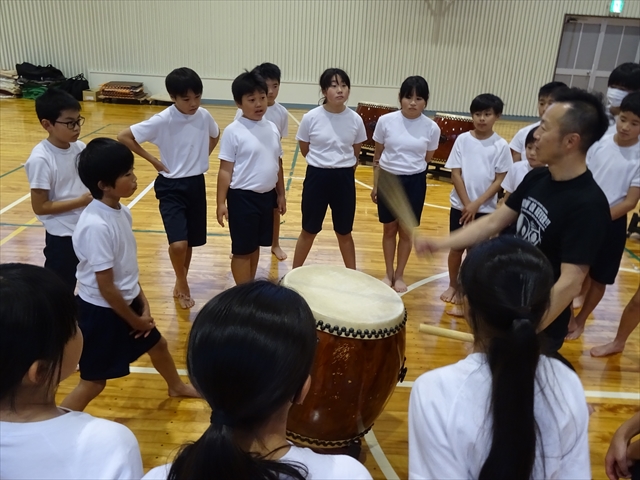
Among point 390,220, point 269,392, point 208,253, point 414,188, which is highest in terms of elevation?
point 269,392

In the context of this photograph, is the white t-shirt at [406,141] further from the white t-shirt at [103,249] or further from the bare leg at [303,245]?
the white t-shirt at [103,249]

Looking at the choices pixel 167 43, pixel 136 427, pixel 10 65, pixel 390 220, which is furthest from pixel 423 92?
pixel 10 65

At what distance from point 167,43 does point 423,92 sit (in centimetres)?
966

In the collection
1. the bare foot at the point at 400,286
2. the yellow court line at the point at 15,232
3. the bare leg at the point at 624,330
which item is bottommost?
the yellow court line at the point at 15,232

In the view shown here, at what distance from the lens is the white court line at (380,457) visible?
7.41 ft

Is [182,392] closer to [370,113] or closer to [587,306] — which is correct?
[587,306]

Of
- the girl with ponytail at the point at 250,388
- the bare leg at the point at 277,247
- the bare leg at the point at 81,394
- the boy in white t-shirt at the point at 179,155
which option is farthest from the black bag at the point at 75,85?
the girl with ponytail at the point at 250,388

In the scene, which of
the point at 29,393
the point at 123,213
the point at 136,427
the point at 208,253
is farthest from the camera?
the point at 208,253

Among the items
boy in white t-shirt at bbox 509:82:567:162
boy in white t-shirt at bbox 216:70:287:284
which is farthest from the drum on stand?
boy in white t-shirt at bbox 216:70:287:284

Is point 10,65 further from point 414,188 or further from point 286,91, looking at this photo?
point 414,188

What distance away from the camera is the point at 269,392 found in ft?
3.04

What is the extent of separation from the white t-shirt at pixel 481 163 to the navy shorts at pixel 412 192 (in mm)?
262

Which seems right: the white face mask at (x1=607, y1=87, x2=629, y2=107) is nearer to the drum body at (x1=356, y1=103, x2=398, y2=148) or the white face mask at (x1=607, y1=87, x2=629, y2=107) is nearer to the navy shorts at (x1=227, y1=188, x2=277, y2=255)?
the navy shorts at (x1=227, y1=188, x2=277, y2=255)

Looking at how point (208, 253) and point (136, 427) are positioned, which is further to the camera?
point (208, 253)
